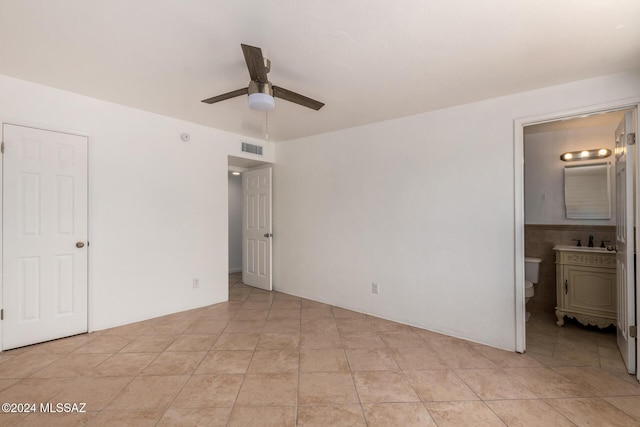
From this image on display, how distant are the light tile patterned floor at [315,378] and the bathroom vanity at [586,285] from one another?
0.22 metres

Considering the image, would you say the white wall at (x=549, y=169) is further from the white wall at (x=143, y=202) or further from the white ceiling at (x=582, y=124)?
the white wall at (x=143, y=202)

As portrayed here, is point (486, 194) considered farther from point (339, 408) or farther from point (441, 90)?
point (339, 408)

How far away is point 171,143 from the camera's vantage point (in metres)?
3.61

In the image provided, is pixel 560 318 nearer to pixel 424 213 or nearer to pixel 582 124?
pixel 424 213

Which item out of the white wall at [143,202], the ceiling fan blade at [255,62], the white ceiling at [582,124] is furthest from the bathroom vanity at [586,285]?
the white wall at [143,202]

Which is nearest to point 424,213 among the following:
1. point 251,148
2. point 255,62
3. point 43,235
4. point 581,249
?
point 581,249

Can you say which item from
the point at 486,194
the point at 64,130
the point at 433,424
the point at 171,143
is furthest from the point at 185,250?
the point at 486,194

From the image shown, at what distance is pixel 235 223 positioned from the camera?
637cm

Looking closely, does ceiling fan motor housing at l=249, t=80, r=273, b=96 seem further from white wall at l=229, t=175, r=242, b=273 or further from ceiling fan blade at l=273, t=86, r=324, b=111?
white wall at l=229, t=175, r=242, b=273

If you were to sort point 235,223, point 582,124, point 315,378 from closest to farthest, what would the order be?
point 315,378, point 582,124, point 235,223

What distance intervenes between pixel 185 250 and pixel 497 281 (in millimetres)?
3566

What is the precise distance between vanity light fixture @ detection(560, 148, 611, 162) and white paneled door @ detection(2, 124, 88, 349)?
5.52 m

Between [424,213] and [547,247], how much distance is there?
74.9 inches

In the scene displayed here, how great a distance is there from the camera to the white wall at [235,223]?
20.6 ft
